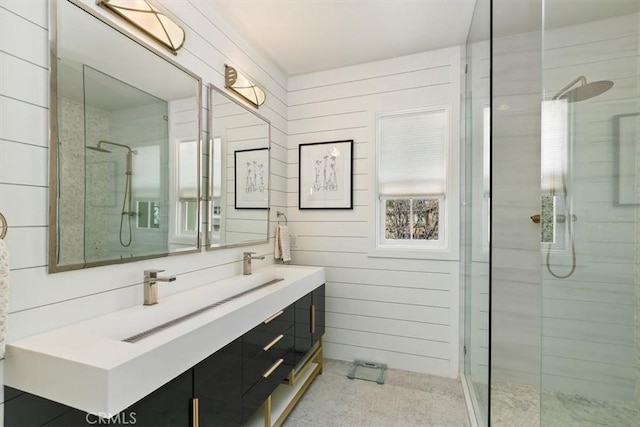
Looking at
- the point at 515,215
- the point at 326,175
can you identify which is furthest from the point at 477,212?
the point at 326,175

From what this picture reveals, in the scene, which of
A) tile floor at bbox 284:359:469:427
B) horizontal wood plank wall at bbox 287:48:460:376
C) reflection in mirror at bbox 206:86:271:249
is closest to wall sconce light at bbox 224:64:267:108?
reflection in mirror at bbox 206:86:271:249

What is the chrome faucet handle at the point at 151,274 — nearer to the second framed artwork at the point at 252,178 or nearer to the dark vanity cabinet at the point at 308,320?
the second framed artwork at the point at 252,178

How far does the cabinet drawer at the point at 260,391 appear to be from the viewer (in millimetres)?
1493

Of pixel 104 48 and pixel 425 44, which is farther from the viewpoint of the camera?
pixel 425 44

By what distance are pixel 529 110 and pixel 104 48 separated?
1929mm

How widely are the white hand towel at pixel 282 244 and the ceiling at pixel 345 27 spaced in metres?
1.49

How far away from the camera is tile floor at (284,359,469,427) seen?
2.01 meters

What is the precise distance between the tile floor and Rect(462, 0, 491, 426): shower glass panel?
19 cm

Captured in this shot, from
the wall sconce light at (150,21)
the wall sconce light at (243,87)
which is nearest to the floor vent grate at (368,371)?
the wall sconce light at (243,87)

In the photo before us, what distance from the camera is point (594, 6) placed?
122cm

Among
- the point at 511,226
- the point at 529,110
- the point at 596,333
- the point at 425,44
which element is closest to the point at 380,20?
the point at 425,44

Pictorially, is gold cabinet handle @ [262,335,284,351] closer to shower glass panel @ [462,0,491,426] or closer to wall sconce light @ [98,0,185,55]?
shower glass panel @ [462,0,491,426]

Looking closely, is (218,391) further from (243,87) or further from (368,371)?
(243,87)

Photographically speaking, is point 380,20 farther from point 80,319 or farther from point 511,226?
point 80,319
